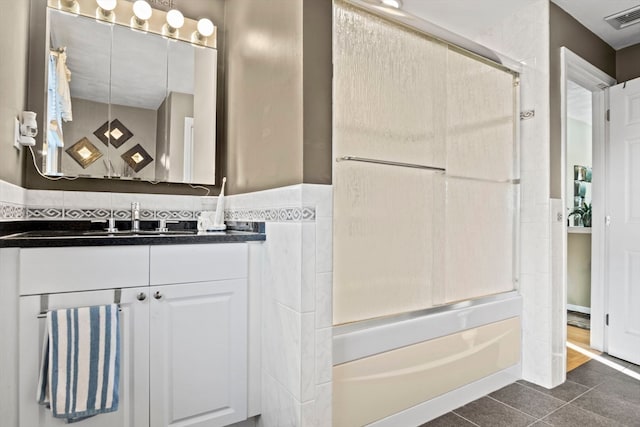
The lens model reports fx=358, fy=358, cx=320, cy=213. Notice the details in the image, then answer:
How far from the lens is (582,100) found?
421 centimetres

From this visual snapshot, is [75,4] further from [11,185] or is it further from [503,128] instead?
[503,128]

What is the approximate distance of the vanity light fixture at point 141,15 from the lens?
2.00 metres

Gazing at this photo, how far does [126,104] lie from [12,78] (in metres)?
0.52

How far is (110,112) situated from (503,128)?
7.80 feet

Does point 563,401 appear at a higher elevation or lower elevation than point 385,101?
lower

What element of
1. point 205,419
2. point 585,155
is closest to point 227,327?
point 205,419

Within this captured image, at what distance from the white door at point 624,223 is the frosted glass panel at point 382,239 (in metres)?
1.76

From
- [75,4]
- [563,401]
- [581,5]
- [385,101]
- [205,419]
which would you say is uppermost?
[581,5]

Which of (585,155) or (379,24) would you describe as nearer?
(379,24)

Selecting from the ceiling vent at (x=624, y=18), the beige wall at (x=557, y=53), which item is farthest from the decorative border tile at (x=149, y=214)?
the ceiling vent at (x=624, y=18)

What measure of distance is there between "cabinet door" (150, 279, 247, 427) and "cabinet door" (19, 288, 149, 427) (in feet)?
0.13

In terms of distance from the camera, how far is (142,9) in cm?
200

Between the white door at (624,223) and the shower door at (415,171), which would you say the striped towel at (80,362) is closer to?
the shower door at (415,171)

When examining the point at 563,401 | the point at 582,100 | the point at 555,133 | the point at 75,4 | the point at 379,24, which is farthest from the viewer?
the point at 582,100
